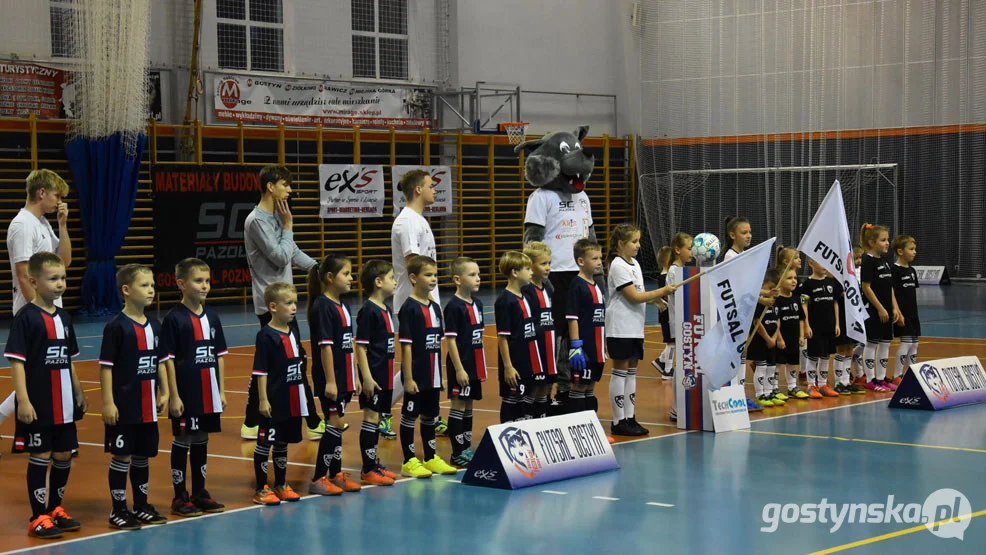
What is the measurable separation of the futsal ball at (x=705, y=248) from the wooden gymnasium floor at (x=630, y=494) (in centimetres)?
136

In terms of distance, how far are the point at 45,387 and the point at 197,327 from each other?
0.87m

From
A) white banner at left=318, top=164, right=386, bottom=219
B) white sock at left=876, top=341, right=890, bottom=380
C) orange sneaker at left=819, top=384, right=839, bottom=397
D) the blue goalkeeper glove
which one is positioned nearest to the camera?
the blue goalkeeper glove

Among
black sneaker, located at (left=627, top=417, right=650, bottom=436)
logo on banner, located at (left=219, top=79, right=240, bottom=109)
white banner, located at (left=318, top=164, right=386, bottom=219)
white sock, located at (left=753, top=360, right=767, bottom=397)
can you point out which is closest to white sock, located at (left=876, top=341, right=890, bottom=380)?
white sock, located at (left=753, top=360, right=767, bottom=397)

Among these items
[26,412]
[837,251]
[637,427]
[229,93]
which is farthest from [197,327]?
[229,93]

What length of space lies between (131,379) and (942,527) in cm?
421

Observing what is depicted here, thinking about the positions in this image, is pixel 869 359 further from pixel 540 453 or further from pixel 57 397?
pixel 57 397

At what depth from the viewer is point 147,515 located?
5.99 meters

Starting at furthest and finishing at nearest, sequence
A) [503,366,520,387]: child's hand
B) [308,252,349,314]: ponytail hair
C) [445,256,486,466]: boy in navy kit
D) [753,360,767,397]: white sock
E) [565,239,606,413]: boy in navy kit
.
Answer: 1. [753,360,767,397]: white sock
2. [565,239,606,413]: boy in navy kit
3. [503,366,520,387]: child's hand
4. [445,256,486,466]: boy in navy kit
5. [308,252,349,314]: ponytail hair

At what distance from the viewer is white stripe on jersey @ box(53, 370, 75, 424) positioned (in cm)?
580

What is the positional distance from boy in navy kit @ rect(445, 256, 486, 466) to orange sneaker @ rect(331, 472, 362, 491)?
34.0 inches

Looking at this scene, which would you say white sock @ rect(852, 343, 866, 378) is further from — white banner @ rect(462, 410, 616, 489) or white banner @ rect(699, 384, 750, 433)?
white banner @ rect(462, 410, 616, 489)

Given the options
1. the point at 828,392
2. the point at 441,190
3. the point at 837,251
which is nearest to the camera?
the point at 837,251

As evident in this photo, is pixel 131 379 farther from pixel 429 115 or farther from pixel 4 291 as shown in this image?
pixel 429 115

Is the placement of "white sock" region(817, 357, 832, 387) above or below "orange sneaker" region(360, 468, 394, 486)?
above
